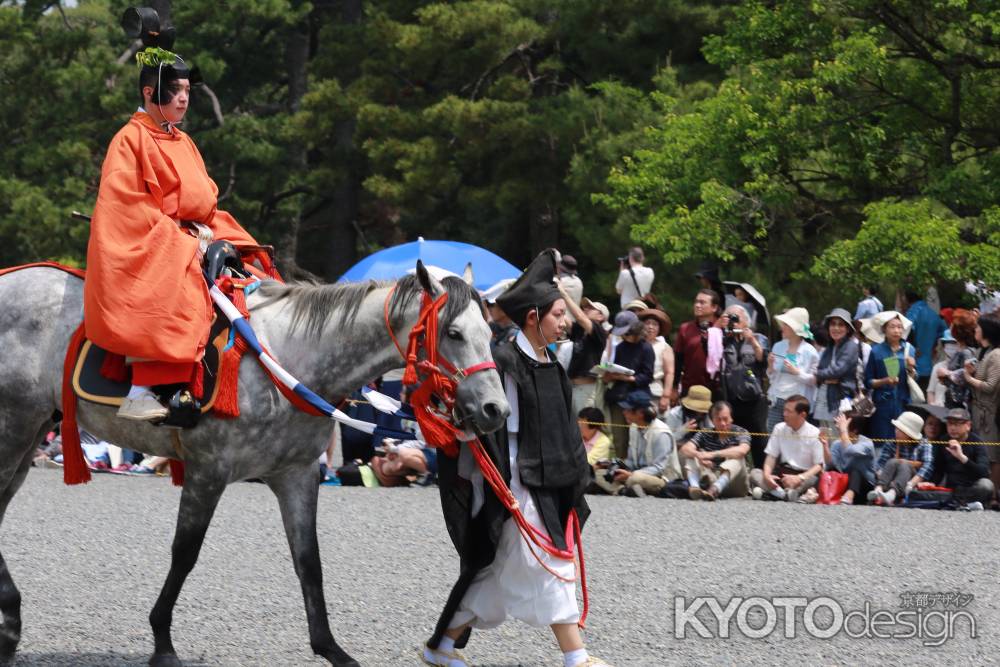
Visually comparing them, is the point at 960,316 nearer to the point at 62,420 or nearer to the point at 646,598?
the point at 646,598

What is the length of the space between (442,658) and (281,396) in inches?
46.5

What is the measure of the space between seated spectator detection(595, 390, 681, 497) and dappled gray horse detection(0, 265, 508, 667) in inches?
231

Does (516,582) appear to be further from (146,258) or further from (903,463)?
(903,463)

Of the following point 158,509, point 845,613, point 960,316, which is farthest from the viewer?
point 960,316

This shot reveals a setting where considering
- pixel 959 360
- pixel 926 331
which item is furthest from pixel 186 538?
pixel 926 331

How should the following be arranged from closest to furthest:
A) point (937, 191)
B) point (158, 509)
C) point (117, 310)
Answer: point (117, 310)
point (158, 509)
point (937, 191)

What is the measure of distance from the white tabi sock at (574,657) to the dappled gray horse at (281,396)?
80cm

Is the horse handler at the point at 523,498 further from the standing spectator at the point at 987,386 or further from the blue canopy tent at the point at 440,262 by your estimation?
the blue canopy tent at the point at 440,262

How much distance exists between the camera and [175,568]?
5.59 m

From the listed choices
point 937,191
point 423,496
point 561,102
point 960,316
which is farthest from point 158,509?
point 561,102

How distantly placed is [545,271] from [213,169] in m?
22.0

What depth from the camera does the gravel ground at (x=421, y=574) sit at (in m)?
6.07

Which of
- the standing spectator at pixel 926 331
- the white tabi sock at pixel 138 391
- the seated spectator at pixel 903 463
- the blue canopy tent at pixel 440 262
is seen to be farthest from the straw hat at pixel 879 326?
the white tabi sock at pixel 138 391

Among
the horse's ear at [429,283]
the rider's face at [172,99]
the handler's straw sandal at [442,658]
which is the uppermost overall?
the rider's face at [172,99]
